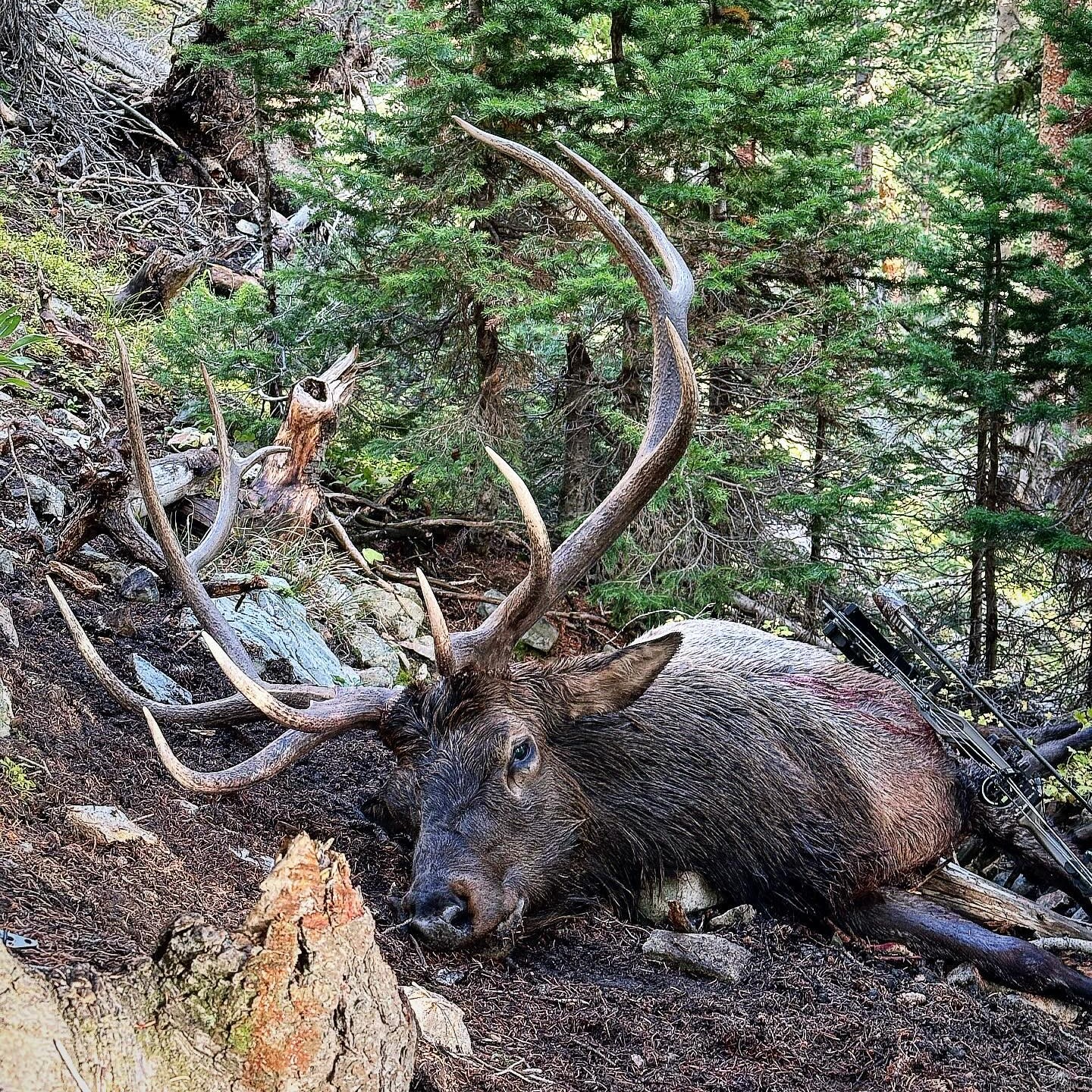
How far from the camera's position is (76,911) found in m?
2.69

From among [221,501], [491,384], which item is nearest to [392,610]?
[491,384]

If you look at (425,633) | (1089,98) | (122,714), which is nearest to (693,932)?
(122,714)

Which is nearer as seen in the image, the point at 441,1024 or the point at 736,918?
the point at 441,1024

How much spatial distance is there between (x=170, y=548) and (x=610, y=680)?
176cm

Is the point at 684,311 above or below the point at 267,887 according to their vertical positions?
above

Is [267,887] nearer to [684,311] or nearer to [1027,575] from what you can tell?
[684,311]

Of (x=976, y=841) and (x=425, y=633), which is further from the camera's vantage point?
(x=425, y=633)

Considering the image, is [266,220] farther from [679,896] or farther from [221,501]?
[679,896]

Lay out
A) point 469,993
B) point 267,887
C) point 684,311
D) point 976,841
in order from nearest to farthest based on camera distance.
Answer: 1. point 267,887
2. point 469,993
3. point 684,311
4. point 976,841

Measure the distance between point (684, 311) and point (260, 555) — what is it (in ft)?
10.00

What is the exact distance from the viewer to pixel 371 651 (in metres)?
6.76

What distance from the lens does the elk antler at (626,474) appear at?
4.33 m

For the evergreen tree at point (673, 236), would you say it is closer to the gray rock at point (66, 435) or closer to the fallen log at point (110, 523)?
the gray rock at point (66, 435)

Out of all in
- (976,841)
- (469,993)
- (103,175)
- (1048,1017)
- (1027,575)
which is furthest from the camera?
(103,175)
